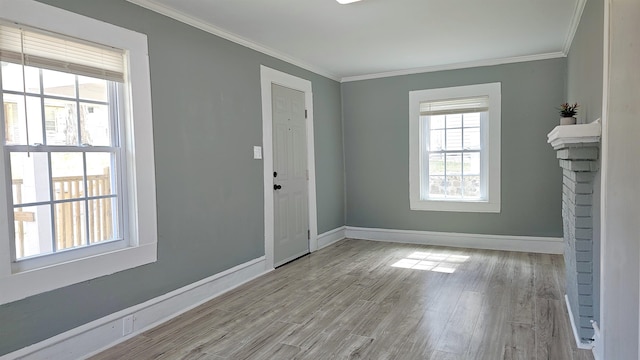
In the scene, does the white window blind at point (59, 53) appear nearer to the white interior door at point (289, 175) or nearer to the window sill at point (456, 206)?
the white interior door at point (289, 175)

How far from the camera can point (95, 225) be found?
2.73 m

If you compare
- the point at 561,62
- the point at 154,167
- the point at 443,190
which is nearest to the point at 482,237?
the point at 443,190

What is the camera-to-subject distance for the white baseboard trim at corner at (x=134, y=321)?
2.40 meters

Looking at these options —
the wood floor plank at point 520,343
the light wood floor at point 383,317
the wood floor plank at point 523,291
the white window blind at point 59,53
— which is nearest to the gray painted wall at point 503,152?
the wood floor plank at point 523,291

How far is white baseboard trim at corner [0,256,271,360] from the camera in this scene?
2.40 meters

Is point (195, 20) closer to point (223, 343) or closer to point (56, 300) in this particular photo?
point (56, 300)

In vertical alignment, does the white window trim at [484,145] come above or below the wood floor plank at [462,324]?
above

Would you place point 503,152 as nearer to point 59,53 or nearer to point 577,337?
point 577,337

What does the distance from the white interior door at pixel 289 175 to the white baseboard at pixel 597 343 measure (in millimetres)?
3017

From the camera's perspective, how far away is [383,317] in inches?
123

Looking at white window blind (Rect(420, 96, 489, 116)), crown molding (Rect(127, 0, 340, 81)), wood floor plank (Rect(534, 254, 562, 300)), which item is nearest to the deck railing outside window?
crown molding (Rect(127, 0, 340, 81))

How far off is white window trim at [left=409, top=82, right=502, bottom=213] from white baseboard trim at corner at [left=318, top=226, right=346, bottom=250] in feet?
3.70

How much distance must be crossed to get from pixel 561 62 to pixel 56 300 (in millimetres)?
5536

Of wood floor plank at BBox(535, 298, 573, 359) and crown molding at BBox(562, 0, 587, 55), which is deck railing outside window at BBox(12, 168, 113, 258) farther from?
crown molding at BBox(562, 0, 587, 55)
